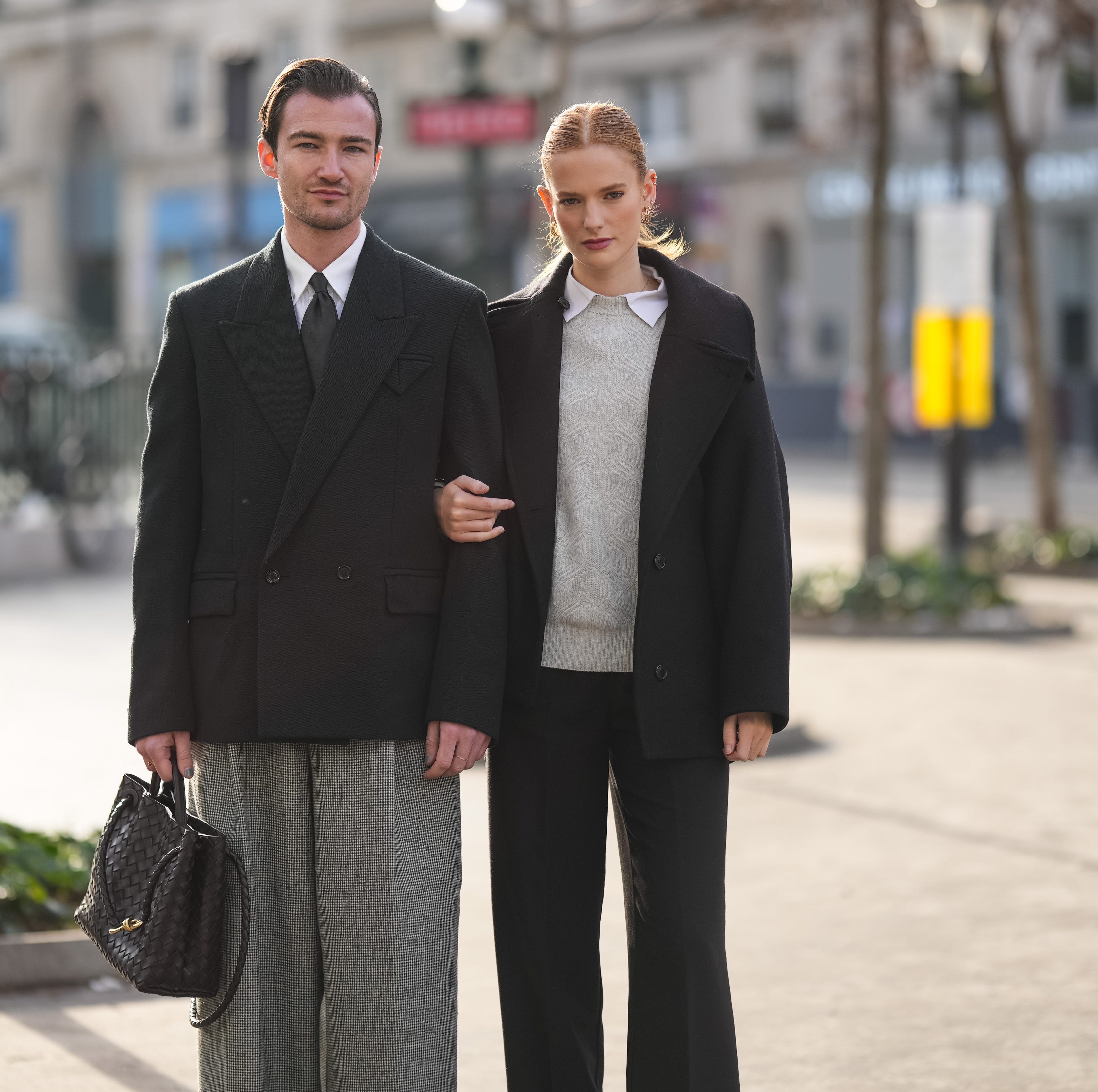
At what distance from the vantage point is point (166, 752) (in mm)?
3109

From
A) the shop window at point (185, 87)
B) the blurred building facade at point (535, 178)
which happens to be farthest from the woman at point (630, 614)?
the shop window at point (185, 87)

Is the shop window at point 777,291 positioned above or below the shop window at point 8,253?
below

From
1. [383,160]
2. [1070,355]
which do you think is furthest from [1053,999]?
[383,160]

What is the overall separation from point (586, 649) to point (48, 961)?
88.9 inches

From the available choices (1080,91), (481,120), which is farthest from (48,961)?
(1080,91)

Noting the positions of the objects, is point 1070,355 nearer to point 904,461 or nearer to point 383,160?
point 904,461

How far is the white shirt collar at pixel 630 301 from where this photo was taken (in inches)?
129

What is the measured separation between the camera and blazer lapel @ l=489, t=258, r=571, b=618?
3.17 m

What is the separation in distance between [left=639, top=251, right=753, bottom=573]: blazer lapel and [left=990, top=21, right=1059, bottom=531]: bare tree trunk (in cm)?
1235

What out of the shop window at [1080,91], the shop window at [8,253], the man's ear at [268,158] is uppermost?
the shop window at [1080,91]

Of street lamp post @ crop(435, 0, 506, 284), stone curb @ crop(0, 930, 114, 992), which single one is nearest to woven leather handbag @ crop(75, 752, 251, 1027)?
stone curb @ crop(0, 930, 114, 992)

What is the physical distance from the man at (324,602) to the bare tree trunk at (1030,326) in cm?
1261

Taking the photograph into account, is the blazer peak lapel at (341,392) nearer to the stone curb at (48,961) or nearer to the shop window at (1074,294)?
the stone curb at (48,961)

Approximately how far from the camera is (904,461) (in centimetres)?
3033
